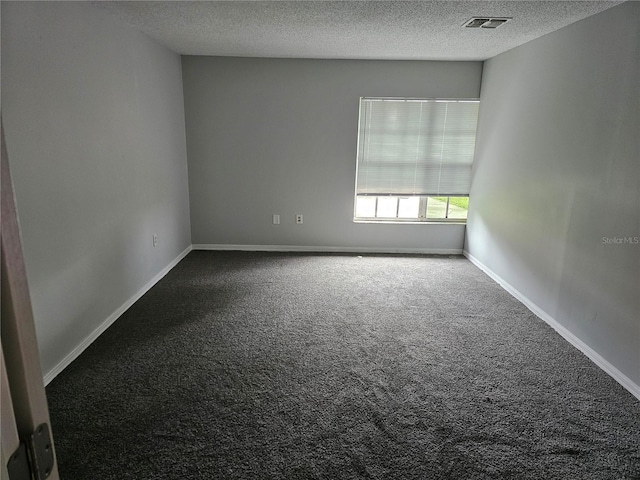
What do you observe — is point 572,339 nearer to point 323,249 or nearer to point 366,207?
point 366,207

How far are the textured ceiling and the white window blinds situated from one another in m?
0.63

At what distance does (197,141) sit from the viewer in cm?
492

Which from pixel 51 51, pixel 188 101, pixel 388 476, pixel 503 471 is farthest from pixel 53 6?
pixel 503 471

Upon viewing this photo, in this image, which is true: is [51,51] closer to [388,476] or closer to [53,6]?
[53,6]

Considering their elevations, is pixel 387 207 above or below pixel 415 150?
below

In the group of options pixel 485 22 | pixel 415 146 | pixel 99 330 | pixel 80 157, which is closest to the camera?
pixel 80 157

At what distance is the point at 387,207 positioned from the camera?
5289 mm

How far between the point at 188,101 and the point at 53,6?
243 centimetres

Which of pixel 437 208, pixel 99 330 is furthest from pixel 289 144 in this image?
pixel 99 330

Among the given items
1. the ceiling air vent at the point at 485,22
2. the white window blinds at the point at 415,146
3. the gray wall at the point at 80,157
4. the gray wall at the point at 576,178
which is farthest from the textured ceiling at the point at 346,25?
the white window blinds at the point at 415,146

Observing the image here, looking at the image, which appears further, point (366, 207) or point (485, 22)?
point (366, 207)

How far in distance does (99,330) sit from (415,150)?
Result: 12.6ft

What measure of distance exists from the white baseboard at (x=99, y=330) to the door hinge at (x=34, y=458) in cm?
213

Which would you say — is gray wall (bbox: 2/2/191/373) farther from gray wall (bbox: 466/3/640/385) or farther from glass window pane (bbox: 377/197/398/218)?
gray wall (bbox: 466/3/640/385)
